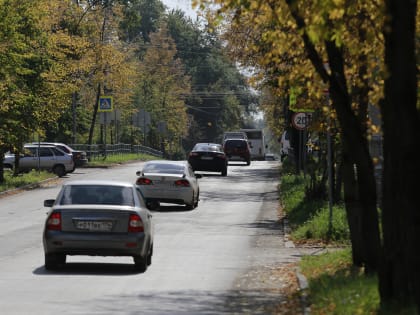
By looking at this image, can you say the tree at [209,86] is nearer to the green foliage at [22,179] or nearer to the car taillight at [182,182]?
the green foliage at [22,179]

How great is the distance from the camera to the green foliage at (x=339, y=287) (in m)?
12.6

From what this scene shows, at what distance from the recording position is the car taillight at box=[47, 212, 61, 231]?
17984mm

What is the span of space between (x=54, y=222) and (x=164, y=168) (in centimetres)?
1804

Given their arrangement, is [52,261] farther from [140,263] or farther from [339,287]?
[339,287]

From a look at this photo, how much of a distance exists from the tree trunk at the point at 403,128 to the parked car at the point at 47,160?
43.9m

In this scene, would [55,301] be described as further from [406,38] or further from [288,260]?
[288,260]

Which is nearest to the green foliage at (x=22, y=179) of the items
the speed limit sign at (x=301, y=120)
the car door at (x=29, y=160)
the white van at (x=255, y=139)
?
the car door at (x=29, y=160)

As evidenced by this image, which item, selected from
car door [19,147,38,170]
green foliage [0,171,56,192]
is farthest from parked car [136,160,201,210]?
car door [19,147,38,170]

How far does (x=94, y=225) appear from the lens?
59.0 ft

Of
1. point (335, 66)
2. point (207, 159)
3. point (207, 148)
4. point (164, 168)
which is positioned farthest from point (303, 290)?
point (207, 148)

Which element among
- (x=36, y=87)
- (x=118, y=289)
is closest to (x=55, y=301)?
(x=118, y=289)

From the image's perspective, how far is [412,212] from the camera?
11297 mm

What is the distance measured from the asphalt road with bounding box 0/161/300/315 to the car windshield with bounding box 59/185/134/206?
3.54 ft

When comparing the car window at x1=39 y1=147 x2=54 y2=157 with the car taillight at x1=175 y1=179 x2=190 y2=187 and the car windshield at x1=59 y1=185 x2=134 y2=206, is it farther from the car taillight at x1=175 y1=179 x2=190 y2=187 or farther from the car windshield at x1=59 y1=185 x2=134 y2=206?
the car windshield at x1=59 y1=185 x2=134 y2=206
